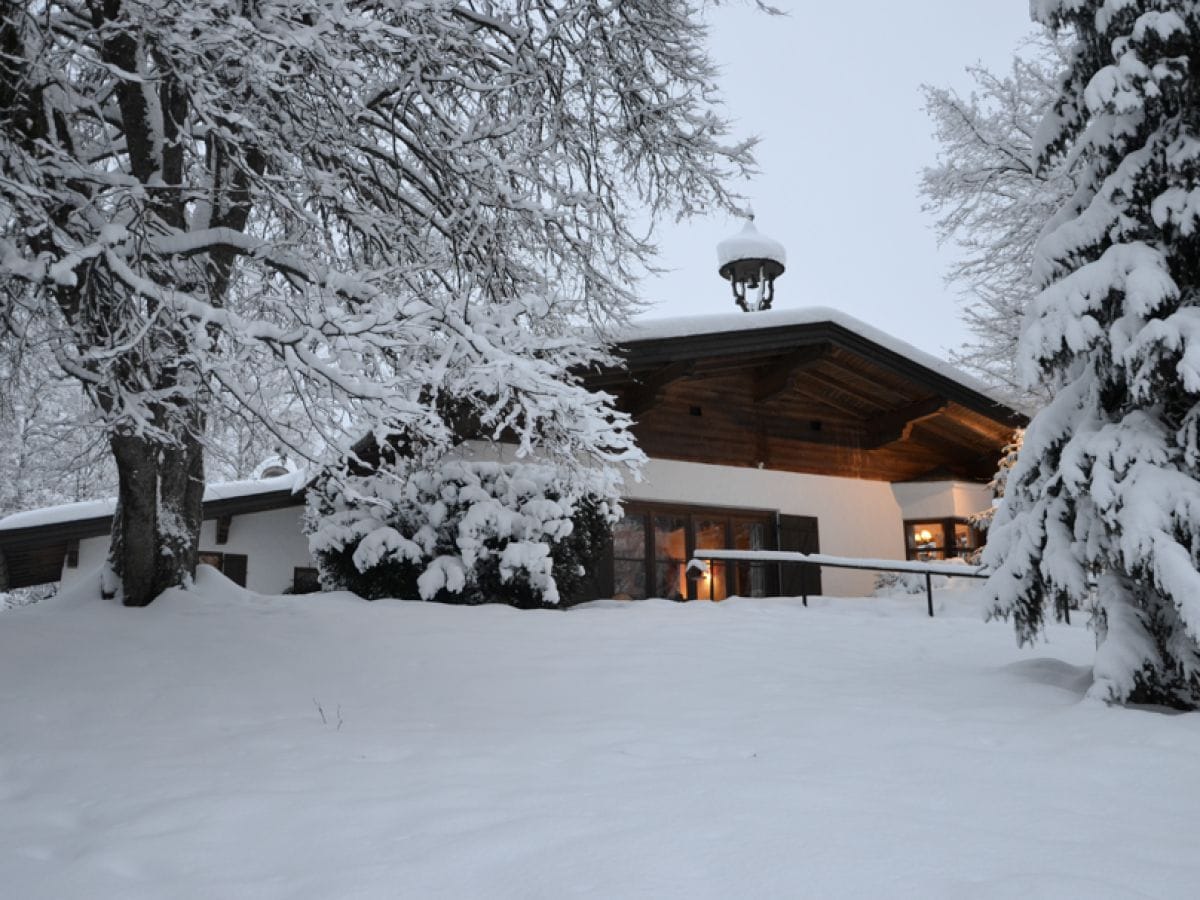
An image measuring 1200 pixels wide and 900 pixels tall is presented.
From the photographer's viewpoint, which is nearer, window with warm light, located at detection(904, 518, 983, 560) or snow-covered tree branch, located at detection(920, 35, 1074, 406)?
snow-covered tree branch, located at detection(920, 35, 1074, 406)

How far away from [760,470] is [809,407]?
1778 millimetres

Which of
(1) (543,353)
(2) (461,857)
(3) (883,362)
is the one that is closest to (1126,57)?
(1) (543,353)

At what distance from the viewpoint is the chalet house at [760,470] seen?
539 inches

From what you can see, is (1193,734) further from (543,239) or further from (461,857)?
(543,239)

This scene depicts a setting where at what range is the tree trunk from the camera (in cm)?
718

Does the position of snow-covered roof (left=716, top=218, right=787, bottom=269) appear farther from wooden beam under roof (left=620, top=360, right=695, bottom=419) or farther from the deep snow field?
the deep snow field

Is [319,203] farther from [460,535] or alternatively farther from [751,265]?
[751,265]

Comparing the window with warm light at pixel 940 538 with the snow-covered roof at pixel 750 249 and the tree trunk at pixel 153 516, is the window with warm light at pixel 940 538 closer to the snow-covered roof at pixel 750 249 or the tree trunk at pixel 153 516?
the snow-covered roof at pixel 750 249

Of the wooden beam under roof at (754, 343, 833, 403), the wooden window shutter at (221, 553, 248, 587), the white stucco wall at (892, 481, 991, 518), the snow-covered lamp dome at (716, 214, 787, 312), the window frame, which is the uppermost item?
the snow-covered lamp dome at (716, 214, 787, 312)

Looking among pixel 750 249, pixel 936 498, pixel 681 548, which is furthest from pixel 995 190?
pixel 681 548

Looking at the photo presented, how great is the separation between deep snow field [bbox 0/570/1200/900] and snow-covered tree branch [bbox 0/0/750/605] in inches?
59.9

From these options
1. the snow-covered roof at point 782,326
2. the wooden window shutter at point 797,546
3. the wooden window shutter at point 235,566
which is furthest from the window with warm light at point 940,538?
the wooden window shutter at point 235,566

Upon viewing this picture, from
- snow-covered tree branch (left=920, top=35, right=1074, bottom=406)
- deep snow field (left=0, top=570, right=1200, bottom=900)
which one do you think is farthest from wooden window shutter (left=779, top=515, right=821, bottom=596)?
deep snow field (left=0, top=570, right=1200, bottom=900)

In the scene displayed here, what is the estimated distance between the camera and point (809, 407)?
55.0 ft
